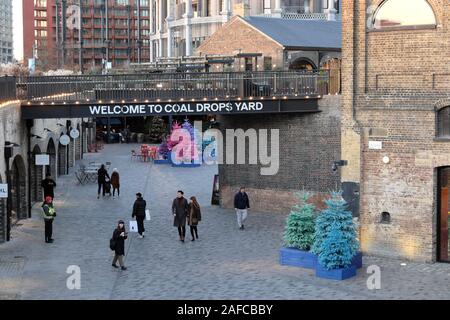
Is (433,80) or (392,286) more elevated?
(433,80)

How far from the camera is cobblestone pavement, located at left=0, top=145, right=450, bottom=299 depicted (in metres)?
17.3

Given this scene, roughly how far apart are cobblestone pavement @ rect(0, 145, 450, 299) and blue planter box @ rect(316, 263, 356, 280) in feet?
0.59

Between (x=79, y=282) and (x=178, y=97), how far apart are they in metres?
10.5

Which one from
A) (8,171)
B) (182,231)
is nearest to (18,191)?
(8,171)

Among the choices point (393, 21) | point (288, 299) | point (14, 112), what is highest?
point (393, 21)

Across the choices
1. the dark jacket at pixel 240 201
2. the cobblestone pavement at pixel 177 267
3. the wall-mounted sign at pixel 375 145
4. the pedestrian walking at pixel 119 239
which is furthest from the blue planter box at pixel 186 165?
the pedestrian walking at pixel 119 239

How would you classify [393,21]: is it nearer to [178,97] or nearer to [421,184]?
[421,184]

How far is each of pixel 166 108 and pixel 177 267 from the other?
27.8 feet

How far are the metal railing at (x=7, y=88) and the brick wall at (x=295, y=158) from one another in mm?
8481

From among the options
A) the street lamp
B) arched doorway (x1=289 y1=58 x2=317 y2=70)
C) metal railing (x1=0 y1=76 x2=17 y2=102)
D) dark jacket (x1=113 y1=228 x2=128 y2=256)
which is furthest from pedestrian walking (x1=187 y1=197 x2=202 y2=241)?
arched doorway (x1=289 y1=58 x2=317 y2=70)

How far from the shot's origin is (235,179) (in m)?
31.0

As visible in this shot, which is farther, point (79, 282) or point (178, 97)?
point (178, 97)

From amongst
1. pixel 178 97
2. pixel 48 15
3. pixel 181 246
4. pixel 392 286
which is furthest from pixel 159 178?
pixel 48 15

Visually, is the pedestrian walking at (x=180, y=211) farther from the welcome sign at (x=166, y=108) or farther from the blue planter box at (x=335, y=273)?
the blue planter box at (x=335, y=273)
